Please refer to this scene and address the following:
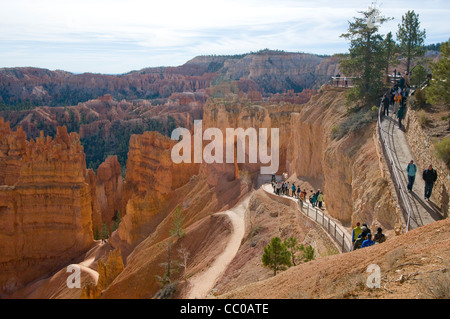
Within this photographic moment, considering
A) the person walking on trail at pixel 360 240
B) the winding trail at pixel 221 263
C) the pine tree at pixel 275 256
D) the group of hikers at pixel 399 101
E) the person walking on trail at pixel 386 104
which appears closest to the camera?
the person walking on trail at pixel 360 240

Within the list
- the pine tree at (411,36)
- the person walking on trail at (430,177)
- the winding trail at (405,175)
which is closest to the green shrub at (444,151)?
the person walking on trail at (430,177)

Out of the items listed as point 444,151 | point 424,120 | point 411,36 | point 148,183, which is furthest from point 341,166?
point 148,183

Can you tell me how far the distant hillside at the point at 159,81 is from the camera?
12662 cm

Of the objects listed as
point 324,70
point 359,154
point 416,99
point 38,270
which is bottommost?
point 38,270

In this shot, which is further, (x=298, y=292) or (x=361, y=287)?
(x=298, y=292)

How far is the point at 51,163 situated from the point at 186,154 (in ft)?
43.0

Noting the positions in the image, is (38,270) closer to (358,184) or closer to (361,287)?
(358,184)

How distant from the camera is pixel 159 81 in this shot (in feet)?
505

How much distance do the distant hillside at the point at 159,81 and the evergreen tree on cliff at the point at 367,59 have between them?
322 feet

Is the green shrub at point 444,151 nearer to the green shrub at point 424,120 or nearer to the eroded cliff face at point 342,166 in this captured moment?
the eroded cliff face at point 342,166

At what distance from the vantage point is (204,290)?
59.9 ft

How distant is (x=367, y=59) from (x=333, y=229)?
1107 cm

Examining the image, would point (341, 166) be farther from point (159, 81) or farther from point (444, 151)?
point (159, 81)
